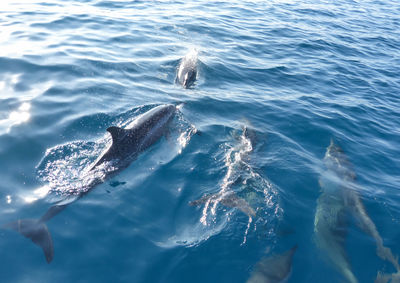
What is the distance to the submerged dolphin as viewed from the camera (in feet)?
23.6

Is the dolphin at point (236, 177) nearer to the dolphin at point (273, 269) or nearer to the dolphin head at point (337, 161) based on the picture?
the dolphin at point (273, 269)

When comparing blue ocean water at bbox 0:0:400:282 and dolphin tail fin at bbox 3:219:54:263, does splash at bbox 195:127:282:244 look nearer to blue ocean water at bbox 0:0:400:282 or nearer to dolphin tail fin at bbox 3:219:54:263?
blue ocean water at bbox 0:0:400:282

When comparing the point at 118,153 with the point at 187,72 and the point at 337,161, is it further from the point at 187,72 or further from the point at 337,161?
the point at 337,161

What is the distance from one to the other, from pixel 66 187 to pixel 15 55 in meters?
9.46

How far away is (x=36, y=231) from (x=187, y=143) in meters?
4.93

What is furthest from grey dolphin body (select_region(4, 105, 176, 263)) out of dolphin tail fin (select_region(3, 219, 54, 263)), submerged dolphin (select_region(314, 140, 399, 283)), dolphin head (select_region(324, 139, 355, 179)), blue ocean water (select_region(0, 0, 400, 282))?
dolphin head (select_region(324, 139, 355, 179))

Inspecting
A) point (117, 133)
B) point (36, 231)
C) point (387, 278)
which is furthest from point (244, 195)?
point (36, 231)

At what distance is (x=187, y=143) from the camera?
396 inches

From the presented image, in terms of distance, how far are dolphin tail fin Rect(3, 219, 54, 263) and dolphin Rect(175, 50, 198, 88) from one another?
862 centimetres

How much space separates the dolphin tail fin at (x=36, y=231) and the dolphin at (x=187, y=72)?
8623 mm

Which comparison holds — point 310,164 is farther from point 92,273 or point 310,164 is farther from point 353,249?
point 92,273

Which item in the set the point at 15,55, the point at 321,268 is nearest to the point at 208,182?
the point at 321,268

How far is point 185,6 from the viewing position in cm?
2595

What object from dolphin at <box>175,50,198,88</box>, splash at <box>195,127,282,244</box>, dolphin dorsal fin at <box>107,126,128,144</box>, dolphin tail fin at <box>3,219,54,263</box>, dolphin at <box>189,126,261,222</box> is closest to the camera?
dolphin tail fin at <box>3,219,54,263</box>
